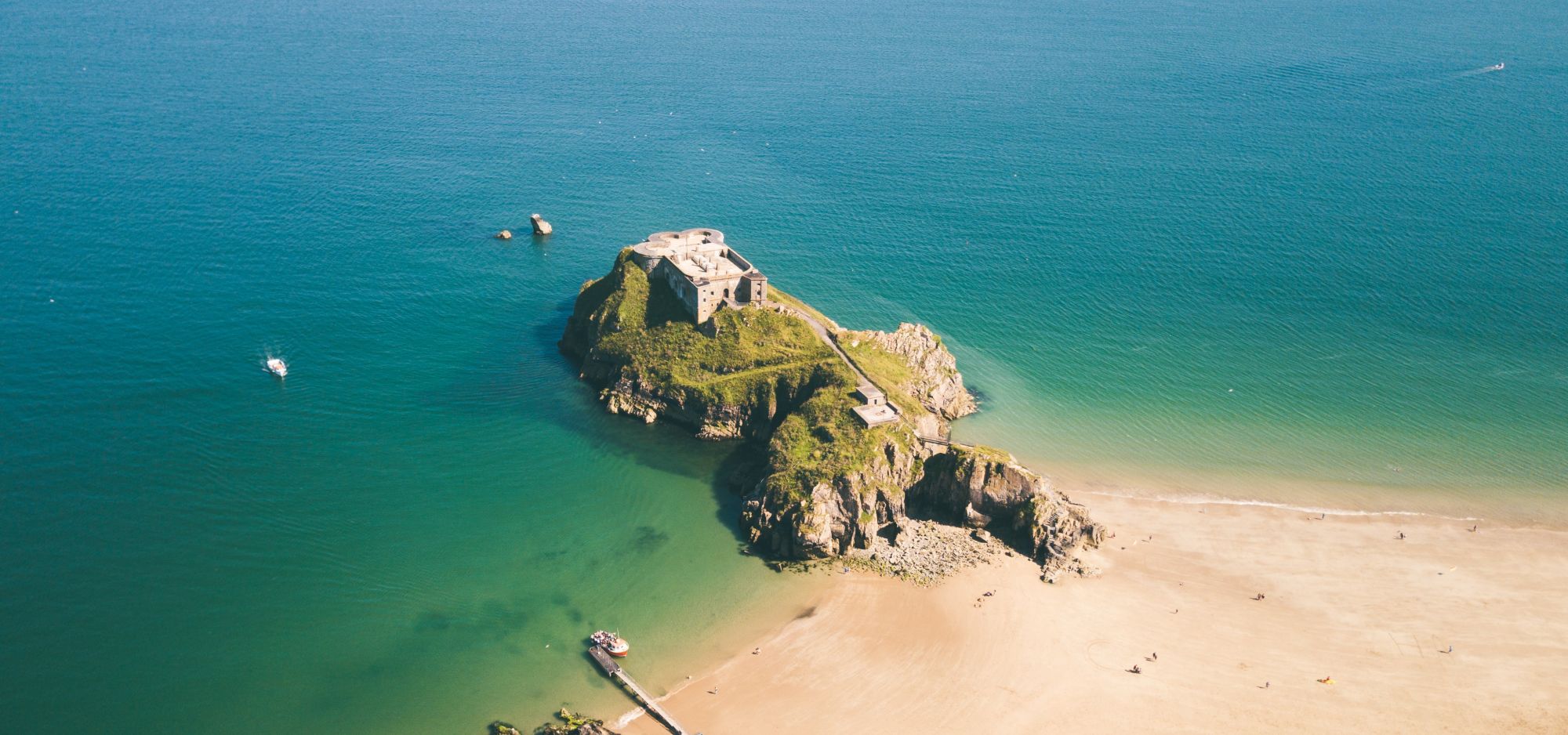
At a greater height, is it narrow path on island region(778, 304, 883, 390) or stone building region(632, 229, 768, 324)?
stone building region(632, 229, 768, 324)

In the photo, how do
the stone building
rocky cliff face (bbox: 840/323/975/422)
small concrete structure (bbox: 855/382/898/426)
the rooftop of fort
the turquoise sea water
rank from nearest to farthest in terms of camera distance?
the turquoise sea water, small concrete structure (bbox: 855/382/898/426), the stone building, rocky cliff face (bbox: 840/323/975/422), the rooftop of fort

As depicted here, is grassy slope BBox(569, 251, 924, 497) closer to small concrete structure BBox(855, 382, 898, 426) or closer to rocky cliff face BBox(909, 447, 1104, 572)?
small concrete structure BBox(855, 382, 898, 426)

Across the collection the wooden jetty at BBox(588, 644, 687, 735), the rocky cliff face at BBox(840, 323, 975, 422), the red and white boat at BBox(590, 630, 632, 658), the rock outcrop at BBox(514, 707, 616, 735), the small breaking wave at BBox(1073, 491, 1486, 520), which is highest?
the rocky cliff face at BBox(840, 323, 975, 422)

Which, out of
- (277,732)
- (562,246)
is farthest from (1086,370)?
(277,732)

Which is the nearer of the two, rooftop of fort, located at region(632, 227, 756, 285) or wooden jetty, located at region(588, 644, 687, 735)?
wooden jetty, located at region(588, 644, 687, 735)

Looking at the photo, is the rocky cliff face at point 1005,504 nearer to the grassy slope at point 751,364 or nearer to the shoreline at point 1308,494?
the grassy slope at point 751,364

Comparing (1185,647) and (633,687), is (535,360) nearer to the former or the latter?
(633,687)

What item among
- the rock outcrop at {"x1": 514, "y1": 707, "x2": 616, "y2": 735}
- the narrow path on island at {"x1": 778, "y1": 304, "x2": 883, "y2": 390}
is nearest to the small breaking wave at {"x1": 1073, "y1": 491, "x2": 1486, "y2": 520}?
the narrow path on island at {"x1": 778, "y1": 304, "x2": 883, "y2": 390}

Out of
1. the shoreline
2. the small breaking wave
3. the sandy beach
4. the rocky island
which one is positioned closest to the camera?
the sandy beach
